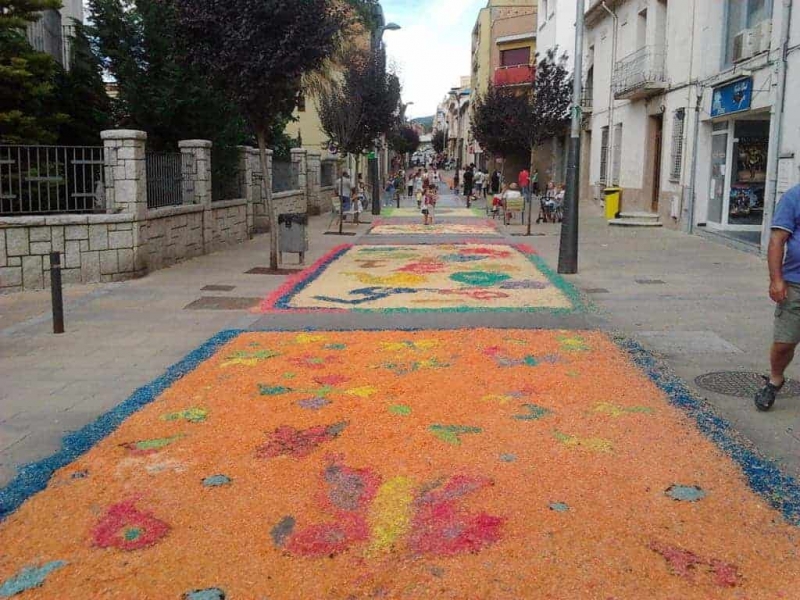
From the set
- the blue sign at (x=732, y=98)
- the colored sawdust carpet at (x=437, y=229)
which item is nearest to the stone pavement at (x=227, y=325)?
the blue sign at (x=732, y=98)

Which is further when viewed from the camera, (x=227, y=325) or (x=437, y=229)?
(x=437, y=229)

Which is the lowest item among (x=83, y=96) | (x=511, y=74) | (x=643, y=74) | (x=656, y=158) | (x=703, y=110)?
(x=656, y=158)

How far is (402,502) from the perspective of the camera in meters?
3.96

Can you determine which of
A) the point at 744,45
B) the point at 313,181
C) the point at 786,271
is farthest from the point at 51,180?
the point at 313,181

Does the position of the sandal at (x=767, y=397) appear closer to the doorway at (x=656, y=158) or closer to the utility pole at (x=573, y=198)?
the utility pole at (x=573, y=198)

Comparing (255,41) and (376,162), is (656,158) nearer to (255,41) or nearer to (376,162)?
(376,162)

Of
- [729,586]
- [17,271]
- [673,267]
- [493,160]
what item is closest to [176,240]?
[17,271]

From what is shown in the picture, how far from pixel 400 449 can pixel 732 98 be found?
1498 centimetres

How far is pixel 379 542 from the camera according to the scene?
3541 millimetres

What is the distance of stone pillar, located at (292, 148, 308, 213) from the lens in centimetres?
2480

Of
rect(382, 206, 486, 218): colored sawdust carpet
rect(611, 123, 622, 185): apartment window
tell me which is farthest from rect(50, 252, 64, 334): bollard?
rect(611, 123, 622, 185): apartment window

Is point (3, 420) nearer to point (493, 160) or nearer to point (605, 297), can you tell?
point (605, 297)

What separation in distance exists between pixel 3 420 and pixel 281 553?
294cm

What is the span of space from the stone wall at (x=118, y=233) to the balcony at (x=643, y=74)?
43.2 feet
